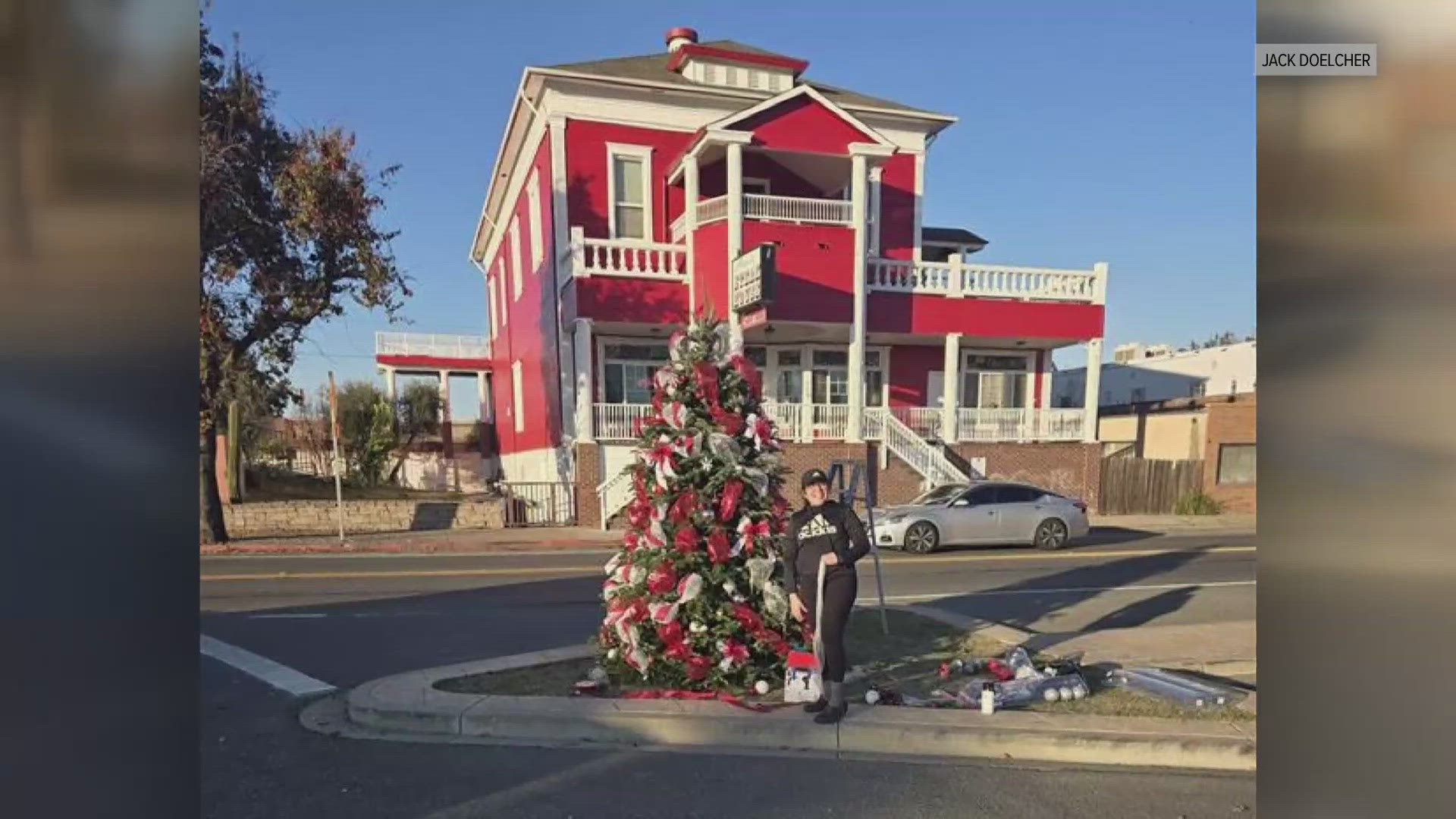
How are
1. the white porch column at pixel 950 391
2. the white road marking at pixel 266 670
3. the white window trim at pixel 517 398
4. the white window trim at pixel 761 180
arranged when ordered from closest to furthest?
the white road marking at pixel 266 670
the white porch column at pixel 950 391
the white window trim at pixel 761 180
the white window trim at pixel 517 398

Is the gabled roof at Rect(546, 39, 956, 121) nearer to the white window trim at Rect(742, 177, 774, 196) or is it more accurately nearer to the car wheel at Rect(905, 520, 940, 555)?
the white window trim at Rect(742, 177, 774, 196)

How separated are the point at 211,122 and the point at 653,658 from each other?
13635mm

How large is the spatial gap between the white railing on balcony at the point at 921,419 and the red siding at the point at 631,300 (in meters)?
6.76

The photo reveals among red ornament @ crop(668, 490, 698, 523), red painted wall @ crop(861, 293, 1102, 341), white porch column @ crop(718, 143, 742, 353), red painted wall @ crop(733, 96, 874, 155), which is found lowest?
red ornament @ crop(668, 490, 698, 523)

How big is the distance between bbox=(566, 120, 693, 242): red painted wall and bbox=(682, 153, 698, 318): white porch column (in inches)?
55.5

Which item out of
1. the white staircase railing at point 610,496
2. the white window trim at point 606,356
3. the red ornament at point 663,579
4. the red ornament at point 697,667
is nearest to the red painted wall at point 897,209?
the white window trim at point 606,356

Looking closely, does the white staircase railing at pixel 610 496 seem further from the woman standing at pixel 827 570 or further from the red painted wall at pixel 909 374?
the woman standing at pixel 827 570

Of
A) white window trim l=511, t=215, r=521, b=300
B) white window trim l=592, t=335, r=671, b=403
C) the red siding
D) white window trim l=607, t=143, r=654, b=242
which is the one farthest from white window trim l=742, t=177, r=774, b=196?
white window trim l=511, t=215, r=521, b=300

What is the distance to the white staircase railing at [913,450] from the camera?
1923 centimetres

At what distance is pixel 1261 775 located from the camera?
109 cm

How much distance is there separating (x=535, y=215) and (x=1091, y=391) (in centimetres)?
1708

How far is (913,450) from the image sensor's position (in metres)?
19.8

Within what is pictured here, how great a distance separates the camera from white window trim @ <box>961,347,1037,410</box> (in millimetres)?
22609

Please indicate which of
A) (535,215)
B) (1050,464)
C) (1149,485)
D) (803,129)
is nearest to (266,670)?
(803,129)
